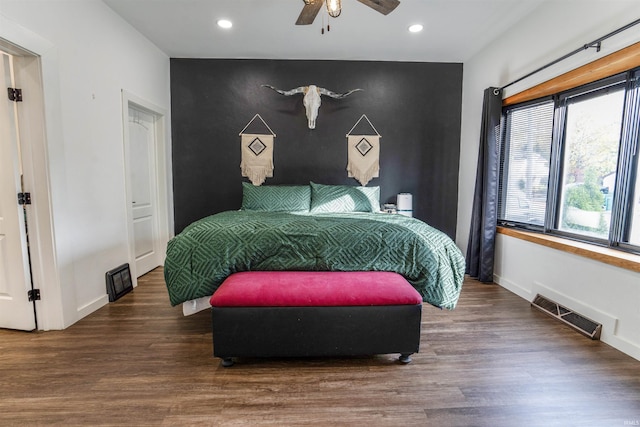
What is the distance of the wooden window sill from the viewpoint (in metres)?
1.83

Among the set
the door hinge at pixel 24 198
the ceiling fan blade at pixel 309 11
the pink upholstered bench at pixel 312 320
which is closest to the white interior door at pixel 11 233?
the door hinge at pixel 24 198

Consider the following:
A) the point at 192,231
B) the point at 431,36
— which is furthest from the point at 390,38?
the point at 192,231

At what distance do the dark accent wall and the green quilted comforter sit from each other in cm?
190

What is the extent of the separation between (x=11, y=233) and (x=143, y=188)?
1366mm

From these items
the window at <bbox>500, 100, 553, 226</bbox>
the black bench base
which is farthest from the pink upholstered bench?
the window at <bbox>500, 100, 553, 226</bbox>

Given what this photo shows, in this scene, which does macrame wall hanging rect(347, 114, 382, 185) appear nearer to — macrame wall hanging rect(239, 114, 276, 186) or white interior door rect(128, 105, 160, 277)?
macrame wall hanging rect(239, 114, 276, 186)

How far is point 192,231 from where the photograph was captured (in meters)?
2.00

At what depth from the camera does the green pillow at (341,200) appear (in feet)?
10.5

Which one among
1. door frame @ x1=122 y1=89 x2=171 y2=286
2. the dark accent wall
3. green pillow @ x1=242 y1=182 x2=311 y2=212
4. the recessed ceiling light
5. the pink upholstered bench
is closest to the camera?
the pink upholstered bench

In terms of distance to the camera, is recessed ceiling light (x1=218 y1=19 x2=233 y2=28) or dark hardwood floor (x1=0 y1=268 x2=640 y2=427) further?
recessed ceiling light (x1=218 y1=19 x2=233 y2=28)

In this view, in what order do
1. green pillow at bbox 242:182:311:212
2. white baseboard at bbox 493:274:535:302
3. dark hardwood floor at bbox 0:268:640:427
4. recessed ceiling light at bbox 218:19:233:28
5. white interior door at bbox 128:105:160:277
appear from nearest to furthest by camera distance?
dark hardwood floor at bbox 0:268:640:427, white baseboard at bbox 493:274:535:302, recessed ceiling light at bbox 218:19:233:28, white interior door at bbox 128:105:160:277, green pillow at bbox 242:182:311:212

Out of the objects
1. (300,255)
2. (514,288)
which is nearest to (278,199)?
(300,255)

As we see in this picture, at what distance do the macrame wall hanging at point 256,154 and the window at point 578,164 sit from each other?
274 cm

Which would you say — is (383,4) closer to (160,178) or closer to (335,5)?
(335,5)
